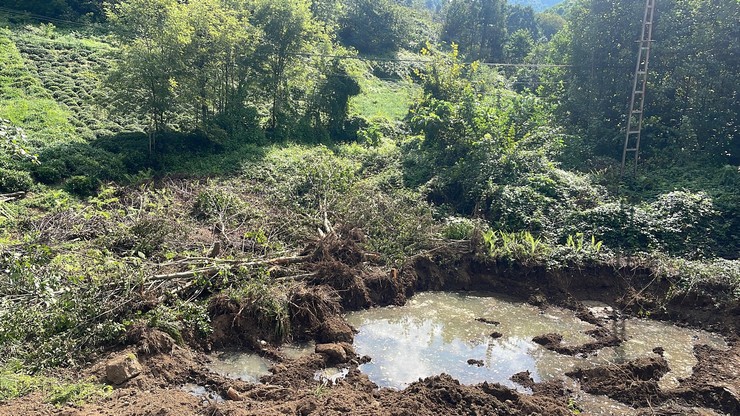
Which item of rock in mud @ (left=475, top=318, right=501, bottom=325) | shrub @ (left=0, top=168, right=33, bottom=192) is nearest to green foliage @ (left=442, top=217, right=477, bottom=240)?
rock in mud @ (left=475, top=318, right=501, bottom=325)

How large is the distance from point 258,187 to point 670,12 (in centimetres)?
1464

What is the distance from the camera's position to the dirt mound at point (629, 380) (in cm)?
758

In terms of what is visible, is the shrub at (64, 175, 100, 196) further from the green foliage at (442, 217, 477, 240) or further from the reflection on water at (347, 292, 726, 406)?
the green foliage at (442, 217, 477, 240)

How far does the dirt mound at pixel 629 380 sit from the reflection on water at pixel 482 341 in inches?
11.3

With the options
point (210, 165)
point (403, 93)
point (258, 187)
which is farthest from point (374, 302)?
point (403, 93)

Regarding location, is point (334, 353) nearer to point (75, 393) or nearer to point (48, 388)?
point (75, 393)

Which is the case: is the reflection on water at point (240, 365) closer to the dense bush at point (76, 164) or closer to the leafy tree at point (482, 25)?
the dense bush at point (76, 164)

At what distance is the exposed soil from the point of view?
6.66 m

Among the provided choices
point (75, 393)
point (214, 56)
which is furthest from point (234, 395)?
point (214, 56)

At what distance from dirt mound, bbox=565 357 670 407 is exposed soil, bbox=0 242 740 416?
16 mm

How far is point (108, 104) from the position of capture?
1698 cm

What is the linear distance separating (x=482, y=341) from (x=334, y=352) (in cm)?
279

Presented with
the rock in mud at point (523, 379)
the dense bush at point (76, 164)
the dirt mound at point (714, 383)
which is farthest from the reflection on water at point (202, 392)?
the dense bush at point (76, 164)

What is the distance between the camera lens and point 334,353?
8.43 m
